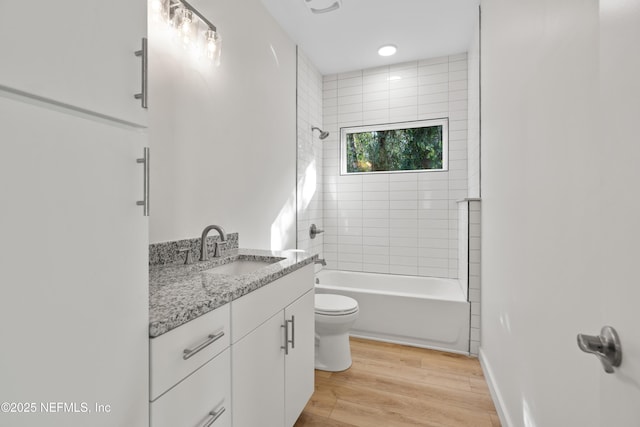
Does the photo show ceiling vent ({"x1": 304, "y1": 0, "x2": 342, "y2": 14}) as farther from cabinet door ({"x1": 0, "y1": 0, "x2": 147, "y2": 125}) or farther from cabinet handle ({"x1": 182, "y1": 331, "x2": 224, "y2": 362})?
cabinet handle ({"x1": 182, "y1": 331, "x2": 224, "y2": 362})

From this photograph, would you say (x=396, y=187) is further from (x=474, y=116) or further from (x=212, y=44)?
(x=212, y=44)

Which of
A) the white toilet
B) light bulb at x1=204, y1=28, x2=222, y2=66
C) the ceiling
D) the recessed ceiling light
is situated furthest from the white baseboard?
the recessed ceiling light

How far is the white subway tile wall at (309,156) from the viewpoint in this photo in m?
2.97

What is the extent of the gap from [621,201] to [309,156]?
112 inches

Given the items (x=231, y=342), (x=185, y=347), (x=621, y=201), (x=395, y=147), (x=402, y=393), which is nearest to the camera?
(x=621, y=201)

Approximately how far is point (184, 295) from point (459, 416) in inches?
66.3

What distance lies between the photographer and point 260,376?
3.79 ft

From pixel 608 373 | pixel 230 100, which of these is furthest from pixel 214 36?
pixel 608 373

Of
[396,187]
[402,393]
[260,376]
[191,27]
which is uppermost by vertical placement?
[191,27]

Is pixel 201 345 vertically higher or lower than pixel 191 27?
lower

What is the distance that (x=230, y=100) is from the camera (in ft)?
6.27

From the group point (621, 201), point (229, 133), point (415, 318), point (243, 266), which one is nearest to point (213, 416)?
point (243, 266)

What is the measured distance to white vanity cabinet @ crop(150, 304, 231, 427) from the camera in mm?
729

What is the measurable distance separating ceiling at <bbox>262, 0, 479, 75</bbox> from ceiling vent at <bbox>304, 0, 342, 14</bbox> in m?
0.04
